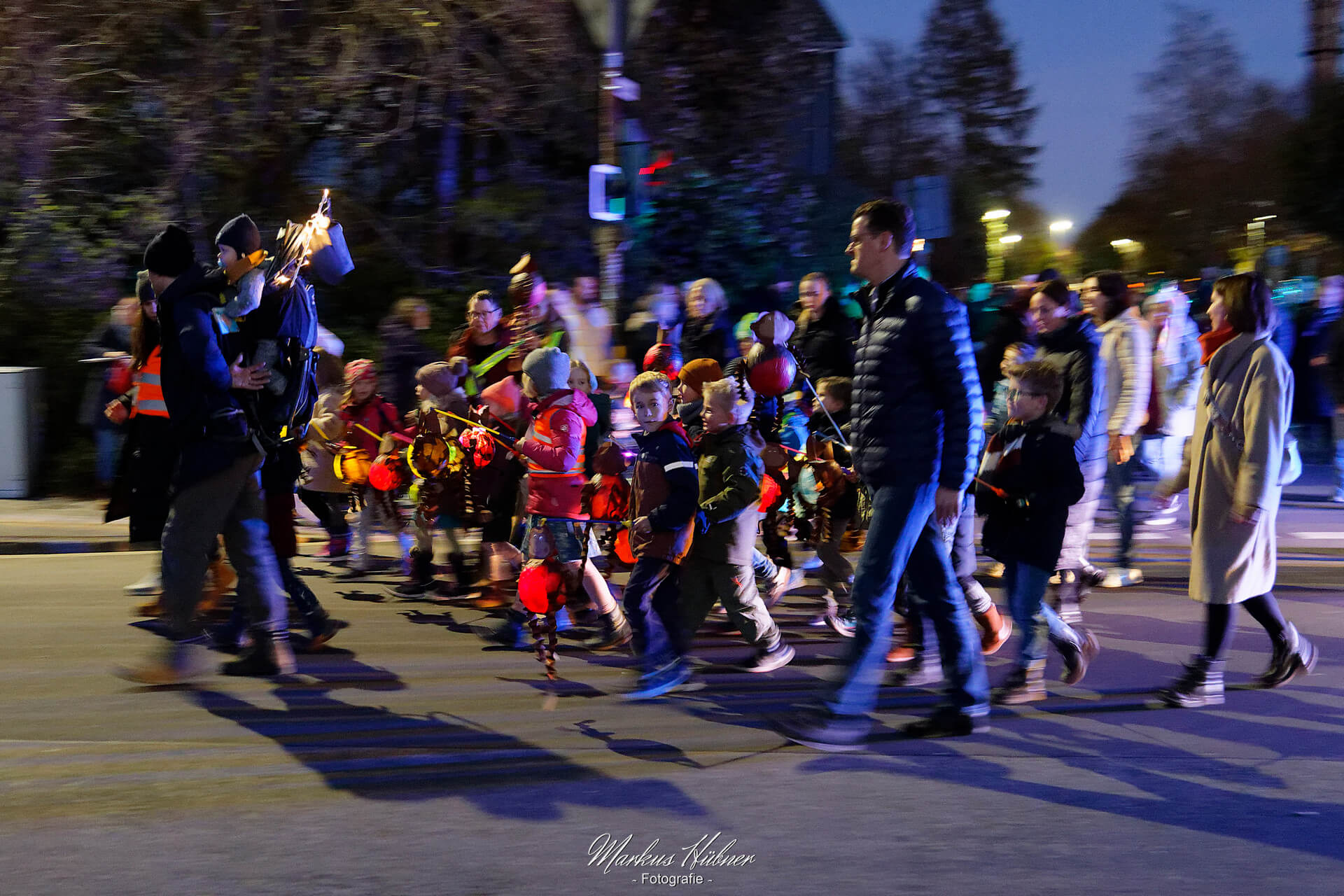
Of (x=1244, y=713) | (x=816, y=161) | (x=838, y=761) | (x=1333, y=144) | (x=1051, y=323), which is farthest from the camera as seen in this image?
(x=816, y=161)

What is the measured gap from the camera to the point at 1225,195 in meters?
40.4

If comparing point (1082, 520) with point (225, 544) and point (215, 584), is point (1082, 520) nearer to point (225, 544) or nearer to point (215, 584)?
point (225, 544)

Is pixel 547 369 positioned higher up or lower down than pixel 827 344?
lower down

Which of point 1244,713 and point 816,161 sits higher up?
point 816,161

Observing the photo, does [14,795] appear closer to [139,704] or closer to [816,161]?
[139,704]

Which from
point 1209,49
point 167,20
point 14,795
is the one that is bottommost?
point 14,795

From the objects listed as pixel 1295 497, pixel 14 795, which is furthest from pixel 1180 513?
pixel 14 795

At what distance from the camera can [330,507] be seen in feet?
29.5

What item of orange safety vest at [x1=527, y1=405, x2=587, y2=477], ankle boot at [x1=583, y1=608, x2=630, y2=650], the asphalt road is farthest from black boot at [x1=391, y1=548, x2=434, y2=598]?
orange safety vest at [x1=527, y1=405, x2=587, y2=477]

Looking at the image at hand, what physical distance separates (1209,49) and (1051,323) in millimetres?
38338

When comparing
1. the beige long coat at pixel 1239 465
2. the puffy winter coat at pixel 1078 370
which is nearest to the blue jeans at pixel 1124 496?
the puffy winter coat at pixel 1078 370

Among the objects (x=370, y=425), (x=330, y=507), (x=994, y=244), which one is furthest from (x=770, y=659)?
(x=994, y=244)

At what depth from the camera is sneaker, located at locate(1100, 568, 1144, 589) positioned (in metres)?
8.63

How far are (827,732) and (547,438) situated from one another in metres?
2.01
